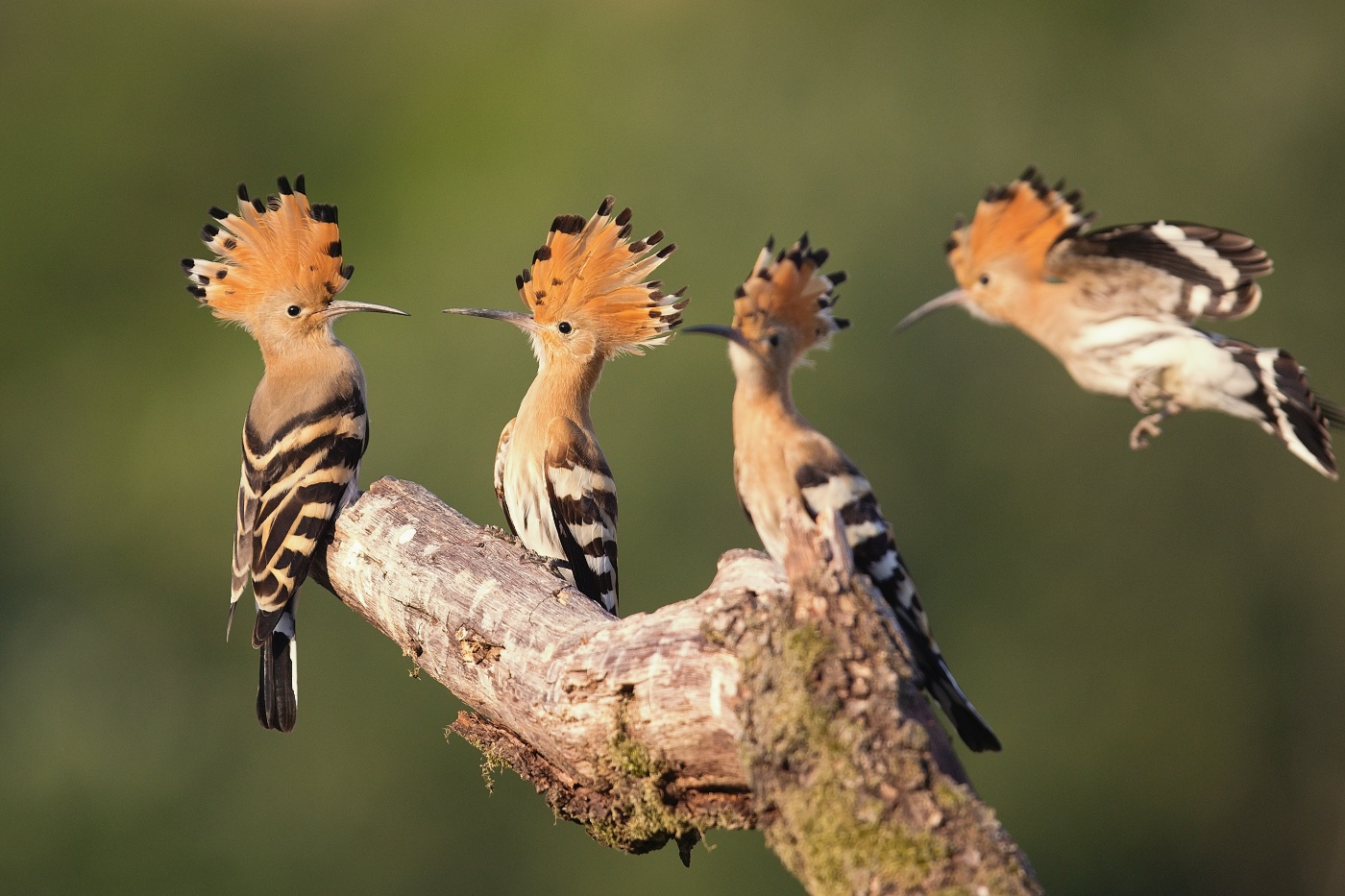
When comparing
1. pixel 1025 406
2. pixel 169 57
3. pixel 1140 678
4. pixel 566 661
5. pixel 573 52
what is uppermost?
pixel 169 57

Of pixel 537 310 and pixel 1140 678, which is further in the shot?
pixel 1140 678

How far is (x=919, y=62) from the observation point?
5520 millimetres

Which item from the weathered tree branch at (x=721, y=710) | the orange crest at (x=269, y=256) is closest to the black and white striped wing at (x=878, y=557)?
the weathered tree branch at (x=721, y=710)

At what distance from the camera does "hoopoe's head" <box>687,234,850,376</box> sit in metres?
1.79

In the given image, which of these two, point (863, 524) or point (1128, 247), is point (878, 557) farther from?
point (1128, 247)

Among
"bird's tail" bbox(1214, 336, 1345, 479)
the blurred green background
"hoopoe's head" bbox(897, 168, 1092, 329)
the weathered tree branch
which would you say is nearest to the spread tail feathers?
the weathered tree branch

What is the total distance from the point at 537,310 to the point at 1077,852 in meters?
3.91

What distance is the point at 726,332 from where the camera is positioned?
5.63ft

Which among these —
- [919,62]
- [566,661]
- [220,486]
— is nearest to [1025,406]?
[919,62]

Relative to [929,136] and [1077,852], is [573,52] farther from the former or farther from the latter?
[1077,852]

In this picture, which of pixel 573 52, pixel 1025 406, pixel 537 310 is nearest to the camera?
pixel 537 310

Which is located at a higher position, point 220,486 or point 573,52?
point 573,52

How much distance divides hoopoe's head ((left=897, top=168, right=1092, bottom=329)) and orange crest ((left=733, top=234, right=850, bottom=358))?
12cm

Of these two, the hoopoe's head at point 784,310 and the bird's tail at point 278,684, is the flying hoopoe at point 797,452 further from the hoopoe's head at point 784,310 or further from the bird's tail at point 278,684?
the bird's tail at point 278,684
